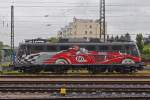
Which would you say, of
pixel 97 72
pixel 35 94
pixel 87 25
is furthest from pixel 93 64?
pixel 87 25

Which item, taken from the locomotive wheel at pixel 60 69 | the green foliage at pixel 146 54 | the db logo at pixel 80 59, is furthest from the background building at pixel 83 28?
the locomotive wheel at pixel 60 69

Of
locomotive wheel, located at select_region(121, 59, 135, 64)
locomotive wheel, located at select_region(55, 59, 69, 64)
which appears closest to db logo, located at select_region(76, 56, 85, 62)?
locomotive wheel, located at select_region(55, 59, 69, 64)

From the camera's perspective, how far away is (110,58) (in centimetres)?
3916

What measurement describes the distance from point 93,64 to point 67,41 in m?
3.36

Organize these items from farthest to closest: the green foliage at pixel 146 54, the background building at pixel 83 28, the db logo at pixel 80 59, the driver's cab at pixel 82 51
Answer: the background building at pixel 83 28 → the green foliage at pixel 146 54 → the db logo at pixel 80 59 → the driver's cab at pixel 82 51

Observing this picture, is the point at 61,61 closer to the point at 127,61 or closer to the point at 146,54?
the point at 127,61

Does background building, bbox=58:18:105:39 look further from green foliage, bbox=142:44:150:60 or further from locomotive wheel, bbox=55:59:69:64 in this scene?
locomotive wheel, bbox=55:59:69:64

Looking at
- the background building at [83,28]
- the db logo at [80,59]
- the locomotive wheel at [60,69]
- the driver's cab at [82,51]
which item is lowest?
the locomotive wheel at [60,69]

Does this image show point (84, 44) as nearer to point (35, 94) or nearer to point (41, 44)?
point (41, 44)

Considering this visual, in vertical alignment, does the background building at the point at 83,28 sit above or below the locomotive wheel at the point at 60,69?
above

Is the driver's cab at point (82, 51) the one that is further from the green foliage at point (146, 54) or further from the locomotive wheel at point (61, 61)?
the green foliage at point (146, 54)

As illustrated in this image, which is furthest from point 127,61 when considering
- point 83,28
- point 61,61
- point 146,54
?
point 83,28

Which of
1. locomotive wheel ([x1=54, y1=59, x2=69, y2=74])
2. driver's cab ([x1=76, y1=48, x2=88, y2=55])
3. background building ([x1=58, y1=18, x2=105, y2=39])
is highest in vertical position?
background building ([x1=58, y1=18, x2=105, y2=39])

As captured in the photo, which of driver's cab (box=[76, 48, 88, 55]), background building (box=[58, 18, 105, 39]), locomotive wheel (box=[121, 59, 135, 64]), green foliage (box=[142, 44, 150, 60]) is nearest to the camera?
driver's cab (box=[76, 48, 88, 55])
